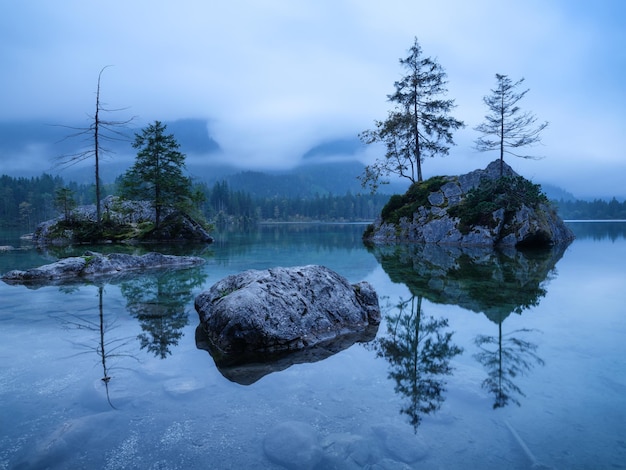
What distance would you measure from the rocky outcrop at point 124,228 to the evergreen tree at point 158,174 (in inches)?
54.9

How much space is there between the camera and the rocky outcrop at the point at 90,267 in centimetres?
1398

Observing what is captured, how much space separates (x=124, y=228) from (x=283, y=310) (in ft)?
107

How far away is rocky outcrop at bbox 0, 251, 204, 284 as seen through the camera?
45.9ft

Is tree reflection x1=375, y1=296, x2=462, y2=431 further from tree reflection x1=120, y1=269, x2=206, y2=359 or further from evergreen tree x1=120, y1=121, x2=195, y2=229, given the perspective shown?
evergreen tree x1=120, y1=121, x2=195, y2=229

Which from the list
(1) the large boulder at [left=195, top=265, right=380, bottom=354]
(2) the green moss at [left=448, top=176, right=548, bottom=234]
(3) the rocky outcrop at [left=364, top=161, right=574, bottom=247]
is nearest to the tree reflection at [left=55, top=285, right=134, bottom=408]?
(1) the large boulder at [left=195, top=265, right=380, bottom=354]

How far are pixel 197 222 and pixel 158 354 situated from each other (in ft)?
107

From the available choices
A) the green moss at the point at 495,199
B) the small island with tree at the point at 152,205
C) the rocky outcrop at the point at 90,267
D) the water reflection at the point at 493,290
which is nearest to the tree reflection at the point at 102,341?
the water reflection at the point at 493,290

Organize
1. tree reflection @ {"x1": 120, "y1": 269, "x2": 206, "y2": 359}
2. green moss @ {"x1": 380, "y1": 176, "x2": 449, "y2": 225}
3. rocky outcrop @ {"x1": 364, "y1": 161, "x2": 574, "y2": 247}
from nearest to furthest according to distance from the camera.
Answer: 1. tree reflection @ {"x1": 120, "y1": 269, "x2": 206, "y2": 359}
2. rocky outcrop @ {"x1": 364, "y1": 161, "x2": 574, "y2": 247}
3. green moss @ {"x1": 380, "y1": 176, "x2": 449, "y2": 225}

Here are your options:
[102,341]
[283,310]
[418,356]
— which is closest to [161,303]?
[102,341]

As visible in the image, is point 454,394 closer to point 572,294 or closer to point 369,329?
point 369,329

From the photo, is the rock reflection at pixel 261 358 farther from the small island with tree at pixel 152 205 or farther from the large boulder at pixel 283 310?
the small island with tree at pixel 152 205

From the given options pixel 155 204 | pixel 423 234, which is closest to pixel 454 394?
pixel 423 234

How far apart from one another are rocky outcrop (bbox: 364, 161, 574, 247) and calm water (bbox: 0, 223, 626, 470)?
2046cm

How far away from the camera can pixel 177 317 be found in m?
9.14
